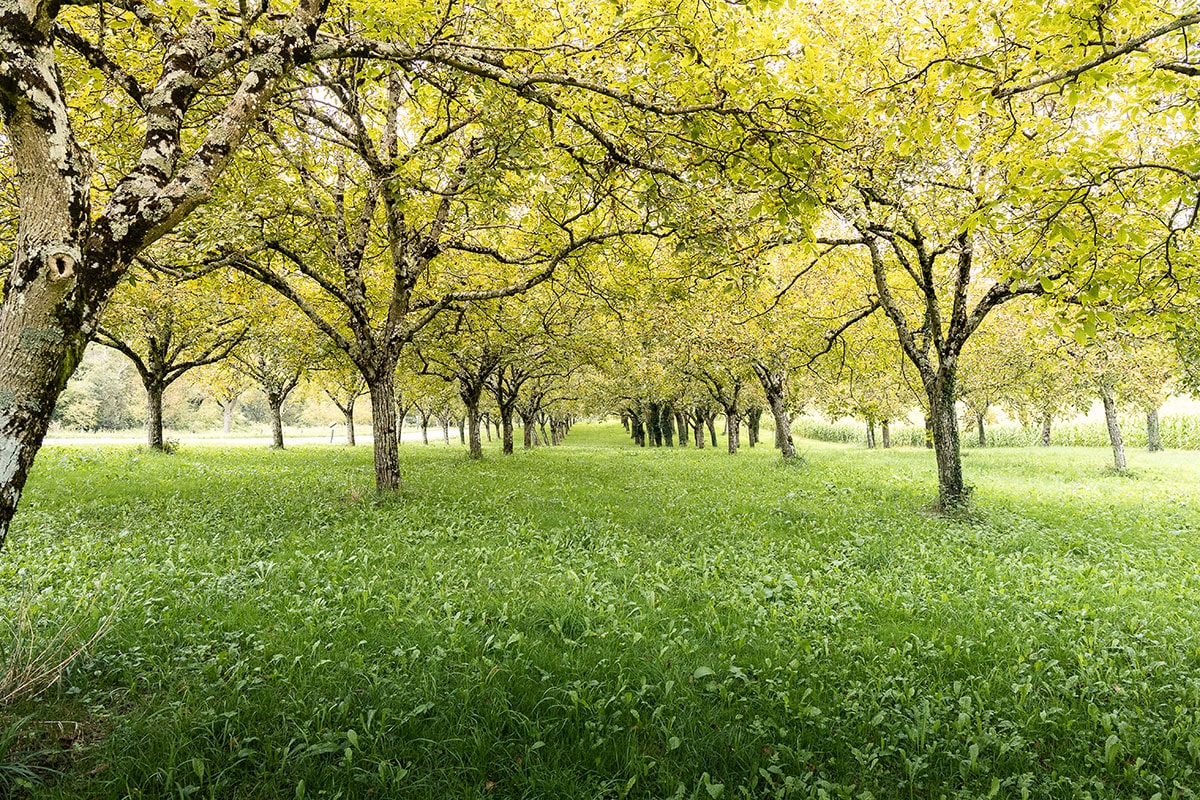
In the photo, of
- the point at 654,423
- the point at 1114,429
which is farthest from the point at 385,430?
the point at 654,423

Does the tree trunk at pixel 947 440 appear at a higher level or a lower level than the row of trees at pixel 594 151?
lower

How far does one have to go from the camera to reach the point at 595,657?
5680 millimetres

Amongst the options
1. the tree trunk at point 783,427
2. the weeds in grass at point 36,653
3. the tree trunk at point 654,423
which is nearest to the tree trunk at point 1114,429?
the tree trunk at point 783,427

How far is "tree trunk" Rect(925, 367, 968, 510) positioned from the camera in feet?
45.4

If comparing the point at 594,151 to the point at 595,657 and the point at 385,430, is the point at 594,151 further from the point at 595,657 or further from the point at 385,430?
the point at 385,430

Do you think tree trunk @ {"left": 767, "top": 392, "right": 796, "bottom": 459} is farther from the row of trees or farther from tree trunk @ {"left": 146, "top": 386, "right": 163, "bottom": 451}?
tree trunk @ {"left": 146, "top": 386, "right": 163, "bottom": 451}

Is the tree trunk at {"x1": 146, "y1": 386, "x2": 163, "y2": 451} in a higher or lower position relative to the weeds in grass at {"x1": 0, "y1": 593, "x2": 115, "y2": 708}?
higher

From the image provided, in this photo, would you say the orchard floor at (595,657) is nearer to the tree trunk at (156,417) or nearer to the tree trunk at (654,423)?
the tree trunk at (156,417)

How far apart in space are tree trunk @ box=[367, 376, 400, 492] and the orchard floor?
1.84m

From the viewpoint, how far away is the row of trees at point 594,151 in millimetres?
4141

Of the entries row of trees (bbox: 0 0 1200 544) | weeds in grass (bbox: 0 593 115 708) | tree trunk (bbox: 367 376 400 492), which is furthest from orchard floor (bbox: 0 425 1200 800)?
row of trees (bbox: 0 0 1200 544)

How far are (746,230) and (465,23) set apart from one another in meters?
4.61

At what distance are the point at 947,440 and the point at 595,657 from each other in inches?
475

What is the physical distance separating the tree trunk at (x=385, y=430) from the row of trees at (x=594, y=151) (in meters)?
0.08
